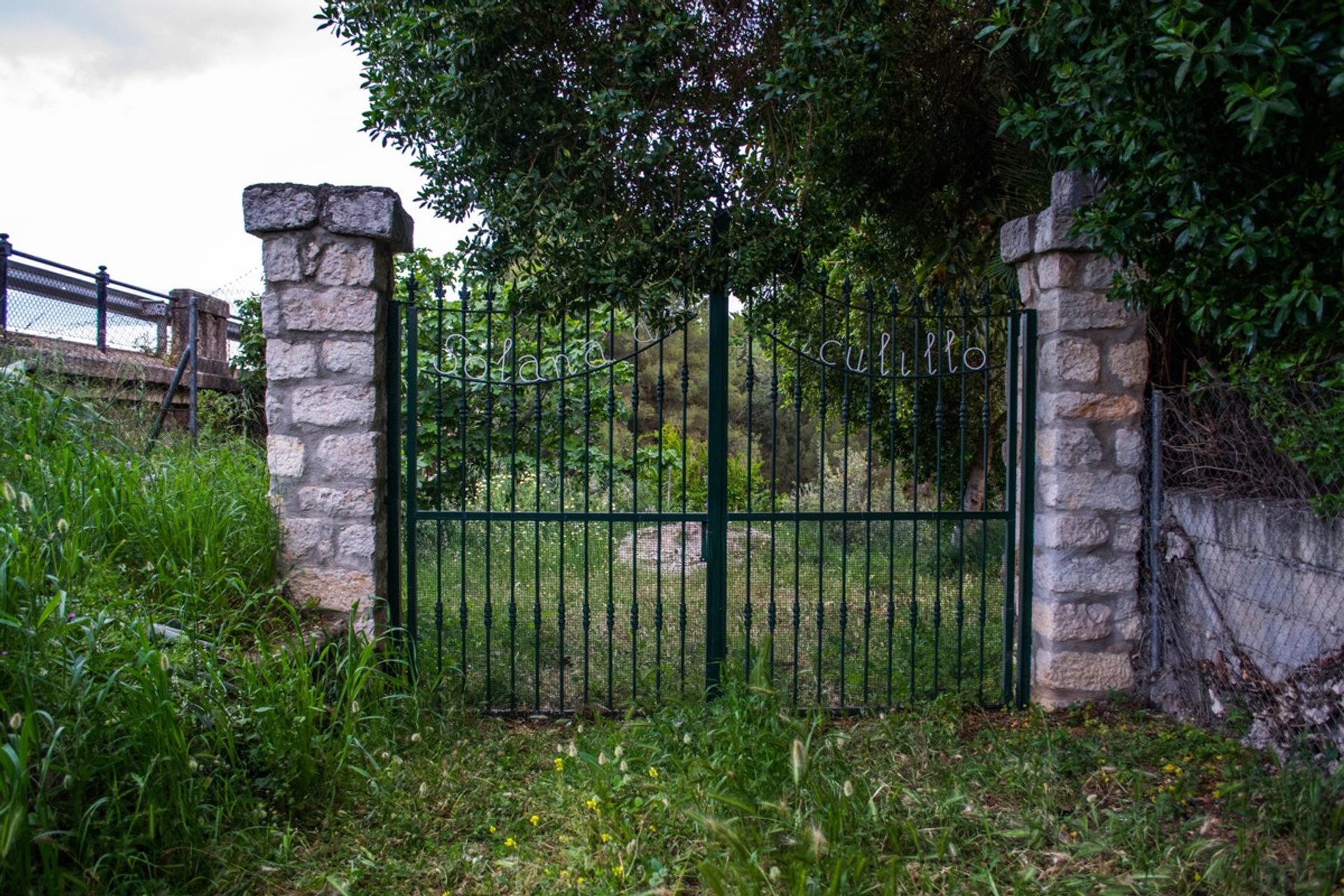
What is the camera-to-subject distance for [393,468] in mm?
3889

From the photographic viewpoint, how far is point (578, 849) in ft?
8.56

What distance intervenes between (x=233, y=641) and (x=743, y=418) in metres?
12.8

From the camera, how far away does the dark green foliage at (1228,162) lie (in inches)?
97.1

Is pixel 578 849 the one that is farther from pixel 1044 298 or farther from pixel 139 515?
pixel 1044 298

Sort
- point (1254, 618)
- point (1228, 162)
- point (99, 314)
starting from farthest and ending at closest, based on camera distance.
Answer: point (99, 314)
point (1254, 618)
point (1228, 162)

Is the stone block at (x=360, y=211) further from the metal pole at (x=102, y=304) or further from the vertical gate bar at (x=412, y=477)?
the metal pole at (x=102, y=304)

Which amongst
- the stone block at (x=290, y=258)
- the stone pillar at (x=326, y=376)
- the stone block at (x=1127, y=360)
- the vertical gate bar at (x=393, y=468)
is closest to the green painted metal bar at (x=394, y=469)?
the vertical gate bar at (x=393, y=468)

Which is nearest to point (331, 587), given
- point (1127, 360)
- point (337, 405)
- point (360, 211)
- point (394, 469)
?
point (394, 469)

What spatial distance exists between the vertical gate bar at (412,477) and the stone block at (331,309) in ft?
0.57

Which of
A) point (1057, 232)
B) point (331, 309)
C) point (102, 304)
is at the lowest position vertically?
point (331, 309)

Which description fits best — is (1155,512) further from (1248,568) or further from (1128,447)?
(1248,568)

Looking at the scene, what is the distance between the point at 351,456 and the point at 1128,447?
349 centimetres

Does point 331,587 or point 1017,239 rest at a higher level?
point 1017,239

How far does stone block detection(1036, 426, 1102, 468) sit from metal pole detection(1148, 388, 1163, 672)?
0.27m
